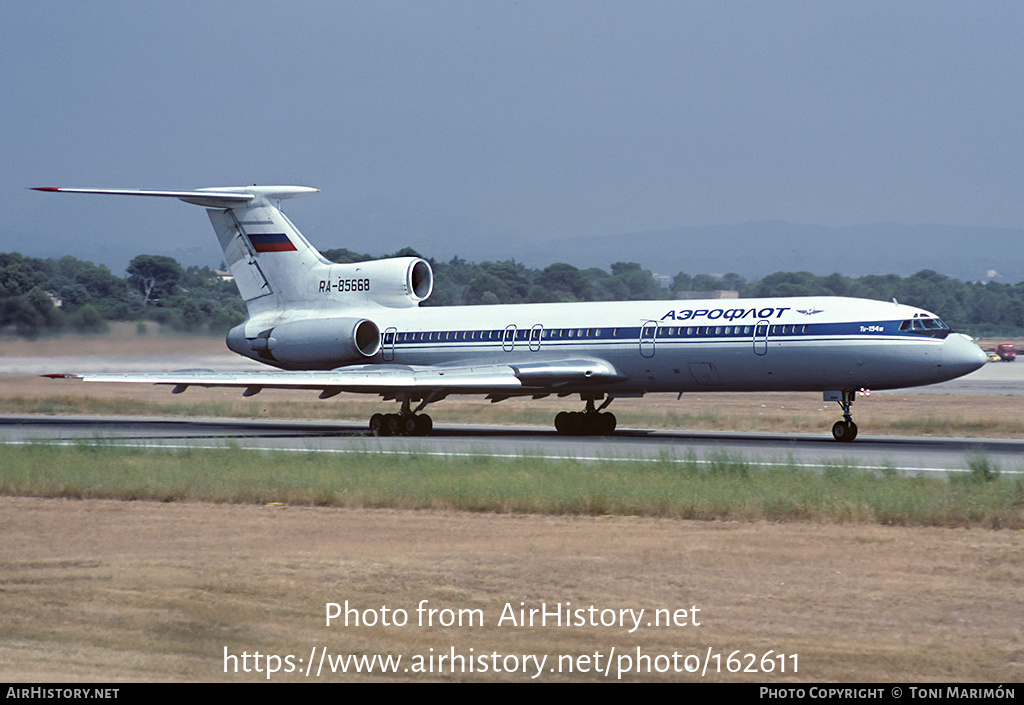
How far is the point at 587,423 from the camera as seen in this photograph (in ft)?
111

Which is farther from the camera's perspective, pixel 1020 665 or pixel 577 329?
pixel 577 329

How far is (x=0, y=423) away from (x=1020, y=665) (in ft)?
112

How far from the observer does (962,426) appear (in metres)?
36.4

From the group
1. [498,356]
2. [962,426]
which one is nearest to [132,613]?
[498,356]

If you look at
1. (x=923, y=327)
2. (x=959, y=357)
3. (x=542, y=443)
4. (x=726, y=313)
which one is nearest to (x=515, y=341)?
(x=542, y=443)

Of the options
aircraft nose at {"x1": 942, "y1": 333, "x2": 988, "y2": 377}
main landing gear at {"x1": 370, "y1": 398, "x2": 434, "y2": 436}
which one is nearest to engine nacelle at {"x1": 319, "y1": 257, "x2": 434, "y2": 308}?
main landing gear at {"x1": 370, "y1": 398, "x2": 434, "y2": 436}

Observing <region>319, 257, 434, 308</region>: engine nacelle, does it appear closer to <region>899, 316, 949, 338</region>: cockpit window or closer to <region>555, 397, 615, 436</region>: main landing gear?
<region>555, 397, 615, 436</region>: main landing gear

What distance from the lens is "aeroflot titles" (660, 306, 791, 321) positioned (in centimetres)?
3042

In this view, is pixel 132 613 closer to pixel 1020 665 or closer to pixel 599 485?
pixel 1020 665

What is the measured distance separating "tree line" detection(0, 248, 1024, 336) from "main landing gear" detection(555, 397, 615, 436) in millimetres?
17487

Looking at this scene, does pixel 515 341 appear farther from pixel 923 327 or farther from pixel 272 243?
pixel 923 327

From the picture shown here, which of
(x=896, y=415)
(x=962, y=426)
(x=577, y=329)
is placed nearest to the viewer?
(x=577, y=329)

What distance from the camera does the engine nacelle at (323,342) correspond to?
118 feet

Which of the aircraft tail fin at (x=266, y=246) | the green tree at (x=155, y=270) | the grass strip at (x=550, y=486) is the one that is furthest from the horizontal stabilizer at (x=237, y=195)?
the green tree at (x=155, y=270)
